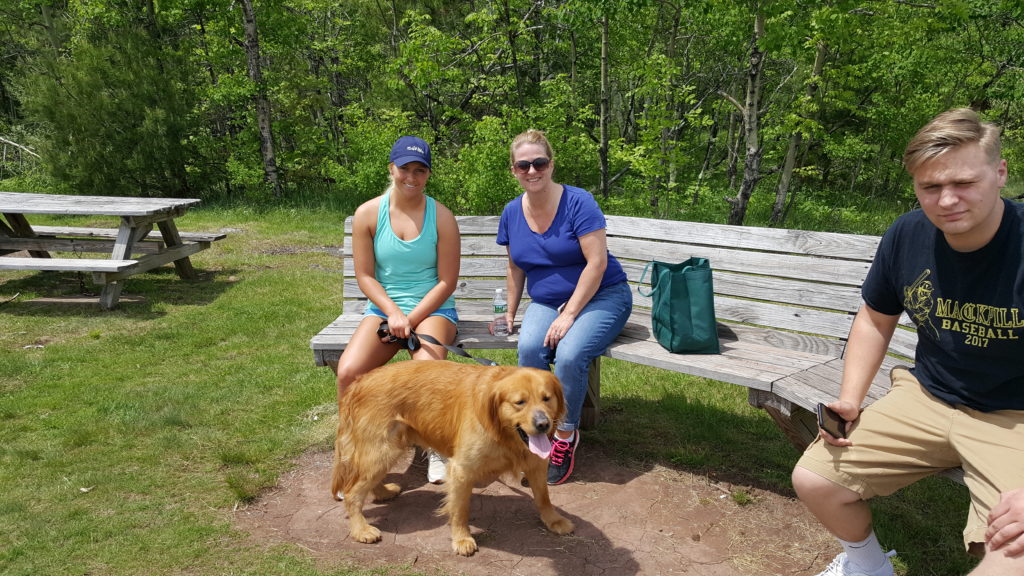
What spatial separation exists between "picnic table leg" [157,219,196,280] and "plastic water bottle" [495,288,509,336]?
210 inches

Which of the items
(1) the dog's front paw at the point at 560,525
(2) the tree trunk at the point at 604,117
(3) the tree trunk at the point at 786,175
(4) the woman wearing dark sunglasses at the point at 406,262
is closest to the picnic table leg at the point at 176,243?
(4) the woman wearing dark sunglasses at the point at 406,262

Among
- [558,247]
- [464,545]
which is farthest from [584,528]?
[558,247]

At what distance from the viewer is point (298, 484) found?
12.2ft

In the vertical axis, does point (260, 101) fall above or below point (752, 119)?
above

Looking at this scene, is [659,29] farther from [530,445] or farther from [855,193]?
[530,445]

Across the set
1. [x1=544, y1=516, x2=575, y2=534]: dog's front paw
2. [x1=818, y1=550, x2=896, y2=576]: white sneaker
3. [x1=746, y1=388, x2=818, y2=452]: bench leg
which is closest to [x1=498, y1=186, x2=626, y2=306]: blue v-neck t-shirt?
[x1=746, y1=388, x2=818, y2=452]: bench leg

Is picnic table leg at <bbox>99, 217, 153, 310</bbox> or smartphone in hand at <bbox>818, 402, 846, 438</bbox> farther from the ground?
smartphone in hand at <bbox>818, 402, 846, 438</bbox>

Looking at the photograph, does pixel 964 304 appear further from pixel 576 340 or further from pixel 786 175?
pixel 786 175

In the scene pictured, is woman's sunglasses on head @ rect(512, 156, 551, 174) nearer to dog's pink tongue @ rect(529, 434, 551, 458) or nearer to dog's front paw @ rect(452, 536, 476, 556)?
dog's pink tongue @ rect(529, 434, 551, 458)

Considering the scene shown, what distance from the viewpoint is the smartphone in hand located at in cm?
245

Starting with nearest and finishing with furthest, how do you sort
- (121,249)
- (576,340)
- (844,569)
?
1. (844,569)
2. (576,340)
3. (121,249)

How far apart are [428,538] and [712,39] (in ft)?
48.7

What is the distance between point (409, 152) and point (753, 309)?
91.5 inches

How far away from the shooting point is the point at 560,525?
3.22 meters
